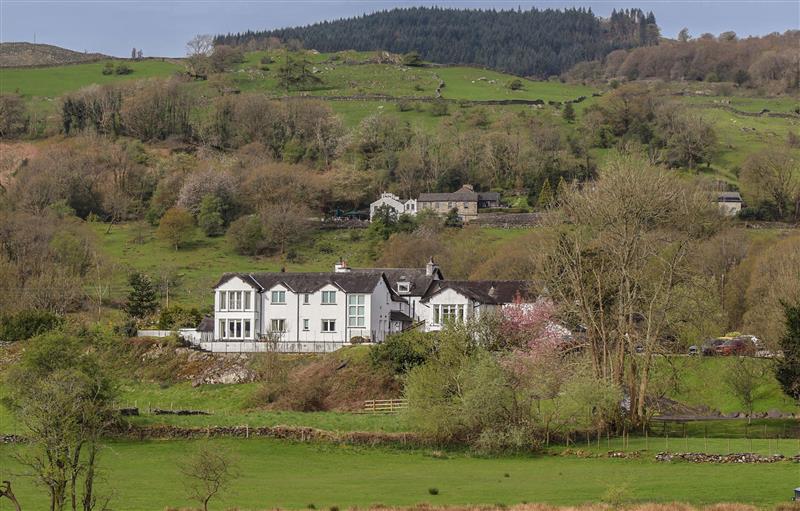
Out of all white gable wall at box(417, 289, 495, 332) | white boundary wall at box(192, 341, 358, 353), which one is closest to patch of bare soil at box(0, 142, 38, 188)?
white boundary wall at box(192, 341, 358, 353)

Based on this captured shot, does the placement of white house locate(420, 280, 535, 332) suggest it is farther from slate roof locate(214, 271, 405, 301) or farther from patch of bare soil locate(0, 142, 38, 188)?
patch of bare soil locate(0, 142, 38, 188)

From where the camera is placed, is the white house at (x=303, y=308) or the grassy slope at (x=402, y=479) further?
the white house at (x=303, y=308)

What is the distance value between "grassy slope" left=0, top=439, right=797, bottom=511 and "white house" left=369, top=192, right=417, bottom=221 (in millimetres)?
78572

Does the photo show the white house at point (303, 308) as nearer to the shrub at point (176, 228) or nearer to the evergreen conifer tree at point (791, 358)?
the evergreen conifer tree at point (791, 358)

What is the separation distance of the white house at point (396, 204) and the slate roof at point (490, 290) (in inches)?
1968

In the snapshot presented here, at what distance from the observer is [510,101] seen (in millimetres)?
181375

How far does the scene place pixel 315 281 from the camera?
249ft

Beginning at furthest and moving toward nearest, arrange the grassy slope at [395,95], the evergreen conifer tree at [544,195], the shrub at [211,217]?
1. the grassy slope at [395,95]
2. the evergreen conifer tree at [544,195]
3. the shrub at [211,217]

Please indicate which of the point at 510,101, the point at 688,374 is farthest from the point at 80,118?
the point at 688,374

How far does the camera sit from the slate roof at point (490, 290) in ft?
247

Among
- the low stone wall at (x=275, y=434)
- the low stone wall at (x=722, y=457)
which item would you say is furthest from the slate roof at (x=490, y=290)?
the low stone wall at (x=722, y=457)

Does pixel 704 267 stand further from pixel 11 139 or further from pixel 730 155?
pixel 11 139

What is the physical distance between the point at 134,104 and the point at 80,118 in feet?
24.1

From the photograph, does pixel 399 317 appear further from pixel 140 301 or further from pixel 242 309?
pixel 140 301
